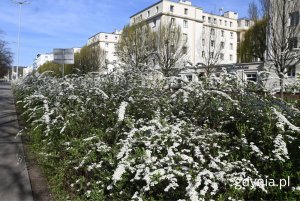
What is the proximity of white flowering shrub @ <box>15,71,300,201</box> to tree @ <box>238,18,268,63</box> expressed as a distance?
4052 cm

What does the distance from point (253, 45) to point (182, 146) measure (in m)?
47.6

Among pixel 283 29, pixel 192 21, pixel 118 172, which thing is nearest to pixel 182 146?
pixel 118 172

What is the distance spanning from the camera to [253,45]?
4822 cm

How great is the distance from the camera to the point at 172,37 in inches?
1234

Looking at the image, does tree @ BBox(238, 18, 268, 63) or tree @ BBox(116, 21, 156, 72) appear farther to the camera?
tree @ BBox(238, 18, 268, 63)

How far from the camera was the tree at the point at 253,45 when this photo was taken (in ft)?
145

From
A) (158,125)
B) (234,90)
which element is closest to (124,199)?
(158,125)

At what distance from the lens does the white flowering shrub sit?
3.35 m

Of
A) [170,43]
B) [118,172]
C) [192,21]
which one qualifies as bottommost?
[118,172]

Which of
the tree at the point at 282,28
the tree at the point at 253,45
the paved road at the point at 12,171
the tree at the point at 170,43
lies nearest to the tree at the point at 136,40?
the tree at the point at 170,43

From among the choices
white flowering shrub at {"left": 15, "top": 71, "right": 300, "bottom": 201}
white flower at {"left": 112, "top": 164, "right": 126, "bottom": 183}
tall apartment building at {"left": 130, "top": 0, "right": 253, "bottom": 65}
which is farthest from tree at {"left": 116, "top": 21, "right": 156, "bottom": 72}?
white flower at {"left": 112, "top": 164, "right": 126, "bottom": 183}

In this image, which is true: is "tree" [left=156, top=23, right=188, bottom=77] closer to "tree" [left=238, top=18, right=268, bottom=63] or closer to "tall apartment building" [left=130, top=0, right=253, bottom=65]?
"tall apartment building" [left=130, top=0, right=253, bottom=65]

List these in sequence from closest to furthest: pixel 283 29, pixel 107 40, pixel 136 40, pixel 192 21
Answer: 1. pixel 283 29
2. pixel 136 40
3. pixel 192 21
4. pixel 107 40

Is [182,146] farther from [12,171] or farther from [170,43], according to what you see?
[170,43]
